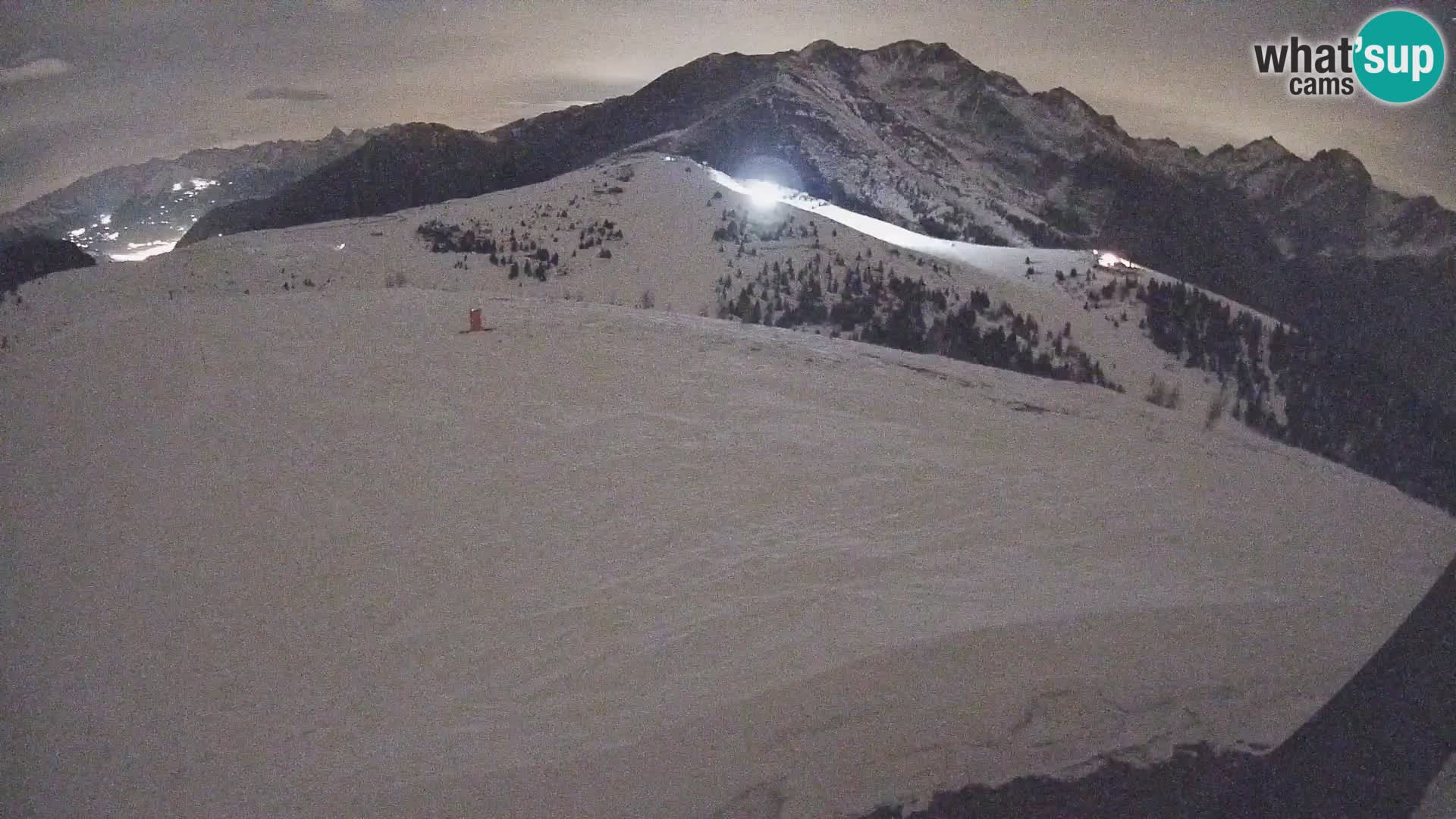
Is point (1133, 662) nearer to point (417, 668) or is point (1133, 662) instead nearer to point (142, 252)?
point (417, 668)

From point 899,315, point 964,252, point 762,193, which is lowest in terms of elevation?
point 899,315

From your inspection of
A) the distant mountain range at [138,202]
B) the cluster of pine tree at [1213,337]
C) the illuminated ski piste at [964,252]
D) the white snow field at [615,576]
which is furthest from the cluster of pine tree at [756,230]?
the white snow field at [615,576]

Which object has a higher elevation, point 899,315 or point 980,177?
point 980,177

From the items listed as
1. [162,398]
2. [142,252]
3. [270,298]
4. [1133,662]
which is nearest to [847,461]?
[1133,662]

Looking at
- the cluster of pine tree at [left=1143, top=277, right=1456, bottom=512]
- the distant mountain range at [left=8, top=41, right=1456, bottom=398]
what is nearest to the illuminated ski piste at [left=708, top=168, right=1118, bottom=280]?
the distant mountain range at [left=8, top=41, right=1456, bottom=398]

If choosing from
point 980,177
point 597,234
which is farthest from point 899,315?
point 980,177

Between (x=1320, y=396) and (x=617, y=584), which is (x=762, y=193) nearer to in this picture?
(x=1320, y=396)
